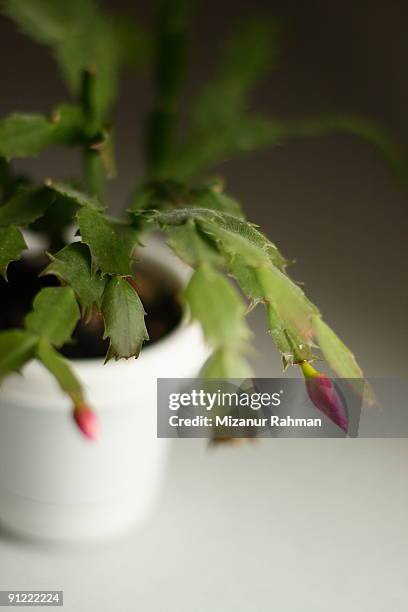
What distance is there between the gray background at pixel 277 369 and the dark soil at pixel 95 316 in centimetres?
28

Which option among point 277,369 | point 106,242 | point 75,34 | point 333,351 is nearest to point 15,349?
point 106,242

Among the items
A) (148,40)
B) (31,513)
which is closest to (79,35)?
(148,40)

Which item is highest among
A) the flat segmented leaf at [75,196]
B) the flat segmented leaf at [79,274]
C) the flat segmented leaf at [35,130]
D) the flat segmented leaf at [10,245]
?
the flat segmented leaf at [35,130]

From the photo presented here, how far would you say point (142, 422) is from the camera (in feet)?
3.21

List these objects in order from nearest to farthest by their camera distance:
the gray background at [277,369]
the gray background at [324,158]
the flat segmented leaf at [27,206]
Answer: the flat segmented leaf at [27,206]
the gray background at [277,369]
the gray background at [324,158]

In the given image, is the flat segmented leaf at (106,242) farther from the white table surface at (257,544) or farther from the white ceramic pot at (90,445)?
the white table surface at (257,544)

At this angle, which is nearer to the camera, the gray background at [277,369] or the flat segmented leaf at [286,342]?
the flat segmented leaf at [286,342]

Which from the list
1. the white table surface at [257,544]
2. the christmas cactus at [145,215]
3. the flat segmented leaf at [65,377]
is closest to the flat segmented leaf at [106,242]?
the christmas cactus at [145,215]

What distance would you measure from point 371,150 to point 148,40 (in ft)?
1.90

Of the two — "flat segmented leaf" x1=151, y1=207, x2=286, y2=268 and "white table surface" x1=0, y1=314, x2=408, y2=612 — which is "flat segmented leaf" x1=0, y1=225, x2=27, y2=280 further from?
"white table surface" x1=0, y1=314, x2=408, y2=612

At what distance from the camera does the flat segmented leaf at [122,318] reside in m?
0.71

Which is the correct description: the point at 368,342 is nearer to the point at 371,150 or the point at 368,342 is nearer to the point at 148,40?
the point at 371,150

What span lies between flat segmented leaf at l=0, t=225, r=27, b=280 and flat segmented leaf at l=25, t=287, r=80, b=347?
6cm

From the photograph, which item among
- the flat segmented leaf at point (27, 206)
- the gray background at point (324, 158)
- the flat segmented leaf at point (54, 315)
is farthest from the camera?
the gray background at point (324, 158)
